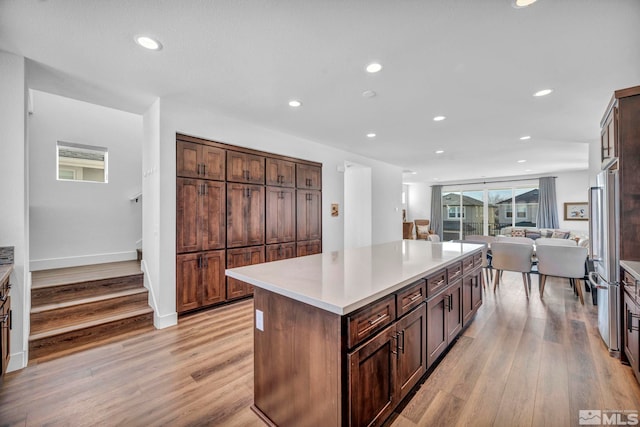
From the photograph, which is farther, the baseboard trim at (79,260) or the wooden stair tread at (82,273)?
the baseboard trim at (79,260)

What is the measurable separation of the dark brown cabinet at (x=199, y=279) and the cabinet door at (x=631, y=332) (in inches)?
152

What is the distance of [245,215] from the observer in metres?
3.86

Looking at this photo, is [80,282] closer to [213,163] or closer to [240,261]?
[240,261]

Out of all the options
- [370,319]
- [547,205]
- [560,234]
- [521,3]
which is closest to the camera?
[370,319]

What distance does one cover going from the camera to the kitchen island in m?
1.26

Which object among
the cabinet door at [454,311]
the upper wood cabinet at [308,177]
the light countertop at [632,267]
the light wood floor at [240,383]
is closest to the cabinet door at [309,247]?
the upper wood cabinet at [308,177]

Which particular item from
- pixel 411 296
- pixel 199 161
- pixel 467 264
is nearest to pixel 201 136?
pixel 199 161

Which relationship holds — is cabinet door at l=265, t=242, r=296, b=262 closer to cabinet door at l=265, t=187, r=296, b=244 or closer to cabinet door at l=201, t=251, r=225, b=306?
cabinet door at l=265, t=187, r=296, b=244

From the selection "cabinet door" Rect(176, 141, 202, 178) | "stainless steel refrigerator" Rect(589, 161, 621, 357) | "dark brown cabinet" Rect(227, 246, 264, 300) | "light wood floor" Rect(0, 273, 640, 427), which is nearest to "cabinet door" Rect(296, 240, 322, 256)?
"dark brown cabinet" Rect(227, 246, 264, 300)

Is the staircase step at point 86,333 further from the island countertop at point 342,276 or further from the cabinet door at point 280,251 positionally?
the island countertop at point 342,276

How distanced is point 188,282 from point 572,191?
10686 millimetres

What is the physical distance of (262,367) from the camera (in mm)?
1653

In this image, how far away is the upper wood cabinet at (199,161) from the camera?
3266mm

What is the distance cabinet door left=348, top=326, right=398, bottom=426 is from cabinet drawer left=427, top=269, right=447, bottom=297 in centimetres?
57
